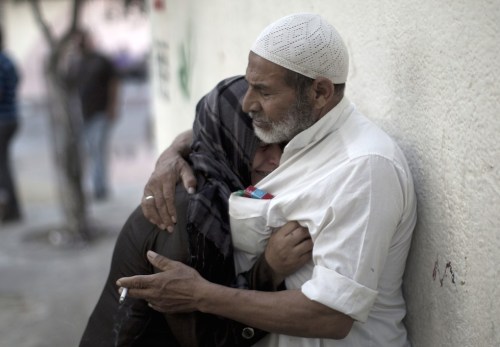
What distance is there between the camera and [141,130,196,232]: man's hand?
2.08 metres

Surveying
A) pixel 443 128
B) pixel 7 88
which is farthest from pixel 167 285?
pixel 7 88

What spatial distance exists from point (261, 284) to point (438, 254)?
19.2 inches

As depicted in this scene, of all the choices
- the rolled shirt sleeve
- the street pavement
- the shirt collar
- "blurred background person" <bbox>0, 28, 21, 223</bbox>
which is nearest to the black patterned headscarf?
the shirt collar

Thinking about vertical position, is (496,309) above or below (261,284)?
above

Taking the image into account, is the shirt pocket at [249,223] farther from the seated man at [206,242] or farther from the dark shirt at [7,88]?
the dark shirt at [7,88]

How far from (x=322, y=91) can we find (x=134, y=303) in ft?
2.74

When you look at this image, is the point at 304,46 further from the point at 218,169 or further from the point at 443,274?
the point at 443,274

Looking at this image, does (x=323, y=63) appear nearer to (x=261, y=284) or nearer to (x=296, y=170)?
(x=296, y=170)

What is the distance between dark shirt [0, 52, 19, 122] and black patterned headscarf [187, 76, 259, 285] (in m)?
5.06

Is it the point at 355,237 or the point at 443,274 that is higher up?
the point at 355,237

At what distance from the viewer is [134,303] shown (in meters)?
2.14

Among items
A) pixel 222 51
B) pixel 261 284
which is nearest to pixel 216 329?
pixel 261 284

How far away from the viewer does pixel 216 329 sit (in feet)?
6.81

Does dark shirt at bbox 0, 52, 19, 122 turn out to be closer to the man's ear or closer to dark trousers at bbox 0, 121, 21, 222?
dark trousers at bbox 0, 121, 21, 222
